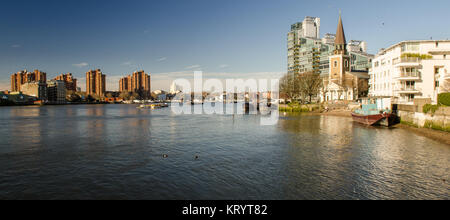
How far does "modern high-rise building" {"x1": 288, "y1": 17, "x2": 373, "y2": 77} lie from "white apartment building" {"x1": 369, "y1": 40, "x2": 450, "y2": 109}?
60.4 m

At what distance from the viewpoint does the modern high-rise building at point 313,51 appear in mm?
129375

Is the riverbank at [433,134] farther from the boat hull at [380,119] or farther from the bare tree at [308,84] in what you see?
the bare tree at [308,84]

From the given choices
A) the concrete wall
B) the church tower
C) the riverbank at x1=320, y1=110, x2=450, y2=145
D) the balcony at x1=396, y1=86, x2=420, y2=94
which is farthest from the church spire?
the riverbank at x1=320, y1=110, x2=450, y2=145

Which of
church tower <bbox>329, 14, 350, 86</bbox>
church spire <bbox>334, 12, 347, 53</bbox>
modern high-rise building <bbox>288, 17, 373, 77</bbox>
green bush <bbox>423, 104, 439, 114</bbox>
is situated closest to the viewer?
green bush <bbox>423, 104, 439, 114</bbox>

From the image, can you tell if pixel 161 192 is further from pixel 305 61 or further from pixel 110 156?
pixel 305 61

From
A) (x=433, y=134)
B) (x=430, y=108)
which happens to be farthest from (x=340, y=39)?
(x=433, y=134)

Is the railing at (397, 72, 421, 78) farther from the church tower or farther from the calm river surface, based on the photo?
the church tower

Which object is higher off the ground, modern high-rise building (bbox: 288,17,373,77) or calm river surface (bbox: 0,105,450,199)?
modern high-rise building (bbox: 288,17,373,77)

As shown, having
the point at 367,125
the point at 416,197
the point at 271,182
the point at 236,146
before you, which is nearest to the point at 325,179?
the point at 271,182

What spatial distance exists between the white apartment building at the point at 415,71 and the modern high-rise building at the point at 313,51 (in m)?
60.4

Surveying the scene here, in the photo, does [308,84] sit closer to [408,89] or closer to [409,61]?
[408,89]

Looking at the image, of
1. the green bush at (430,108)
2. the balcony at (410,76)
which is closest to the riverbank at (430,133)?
the green bush at (430,108)

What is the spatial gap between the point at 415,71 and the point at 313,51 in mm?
87563

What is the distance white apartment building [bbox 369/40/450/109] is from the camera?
4986 cm
